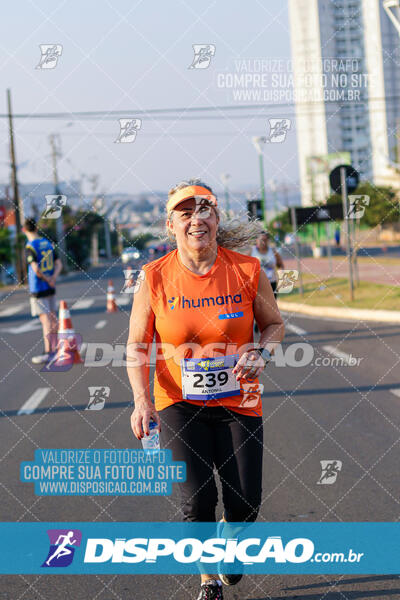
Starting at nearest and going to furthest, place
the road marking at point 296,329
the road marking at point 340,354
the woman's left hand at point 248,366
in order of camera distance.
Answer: the woman's left hand at point 248,366, the road marking at point 340,354, the road marking at point 296,329

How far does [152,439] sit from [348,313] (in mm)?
12875

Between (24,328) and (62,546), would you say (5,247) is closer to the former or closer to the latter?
(24,328)

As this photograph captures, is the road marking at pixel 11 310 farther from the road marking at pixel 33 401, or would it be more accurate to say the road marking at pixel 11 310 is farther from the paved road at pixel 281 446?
the road marking at pixel 33 401

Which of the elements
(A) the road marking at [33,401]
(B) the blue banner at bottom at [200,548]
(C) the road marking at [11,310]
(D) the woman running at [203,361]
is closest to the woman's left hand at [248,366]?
(D) the woman running at [203,361]

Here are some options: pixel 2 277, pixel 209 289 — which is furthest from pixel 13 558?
pixel 2 277

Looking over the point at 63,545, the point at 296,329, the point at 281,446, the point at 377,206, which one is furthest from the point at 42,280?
the point at 377,206

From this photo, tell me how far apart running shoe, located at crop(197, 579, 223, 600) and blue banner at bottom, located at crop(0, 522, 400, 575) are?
5 centimetres

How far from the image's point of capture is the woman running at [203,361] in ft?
11.4

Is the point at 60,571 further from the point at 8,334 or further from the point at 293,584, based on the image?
the point at 8,334

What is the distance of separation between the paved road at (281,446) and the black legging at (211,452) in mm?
487

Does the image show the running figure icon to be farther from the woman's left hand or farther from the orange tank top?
the woman's left hand

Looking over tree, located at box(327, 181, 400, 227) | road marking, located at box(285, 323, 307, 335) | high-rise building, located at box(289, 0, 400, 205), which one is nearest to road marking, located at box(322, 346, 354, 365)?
road marking, located at box(285, 323, 307, 335)

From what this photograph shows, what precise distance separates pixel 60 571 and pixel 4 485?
1591 millimetres

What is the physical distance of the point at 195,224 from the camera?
3.48 meters
